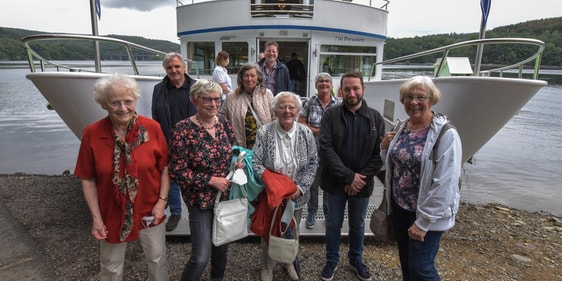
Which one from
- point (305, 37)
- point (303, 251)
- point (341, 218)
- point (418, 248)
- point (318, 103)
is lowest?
point (303, 251)

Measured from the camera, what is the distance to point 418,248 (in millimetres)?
2109

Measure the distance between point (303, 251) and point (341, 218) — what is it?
880 mm

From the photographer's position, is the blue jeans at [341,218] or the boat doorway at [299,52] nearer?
the blue jeans at [341,218]

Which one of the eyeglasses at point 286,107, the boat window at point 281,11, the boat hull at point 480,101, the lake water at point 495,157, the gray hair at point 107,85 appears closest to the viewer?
the gray hair at point 107,85

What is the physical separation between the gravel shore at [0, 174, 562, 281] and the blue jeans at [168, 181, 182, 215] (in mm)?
313

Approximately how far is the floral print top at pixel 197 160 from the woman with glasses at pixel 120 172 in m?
0.10

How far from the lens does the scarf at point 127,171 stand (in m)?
1.95

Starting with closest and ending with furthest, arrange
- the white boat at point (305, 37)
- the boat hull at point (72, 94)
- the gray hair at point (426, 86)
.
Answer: the gray hair at point (426, 86) → the boat hull at point (72, 94) → the white boat at point (305, 37)

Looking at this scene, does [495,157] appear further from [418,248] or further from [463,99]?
[418,248]

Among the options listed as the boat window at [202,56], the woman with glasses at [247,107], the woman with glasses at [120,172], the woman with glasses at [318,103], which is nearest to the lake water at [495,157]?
the woman with glasses at [247,107]

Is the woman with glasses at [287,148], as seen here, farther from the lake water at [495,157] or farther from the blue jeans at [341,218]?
the lake water at [495,157]

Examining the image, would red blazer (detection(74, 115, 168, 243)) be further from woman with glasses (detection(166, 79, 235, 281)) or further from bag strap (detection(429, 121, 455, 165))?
bag strap (detection(429, 121, 455, 165))

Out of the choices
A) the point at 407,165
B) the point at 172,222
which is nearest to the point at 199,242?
the point at 407,165

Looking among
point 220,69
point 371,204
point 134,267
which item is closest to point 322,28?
point 220,69
